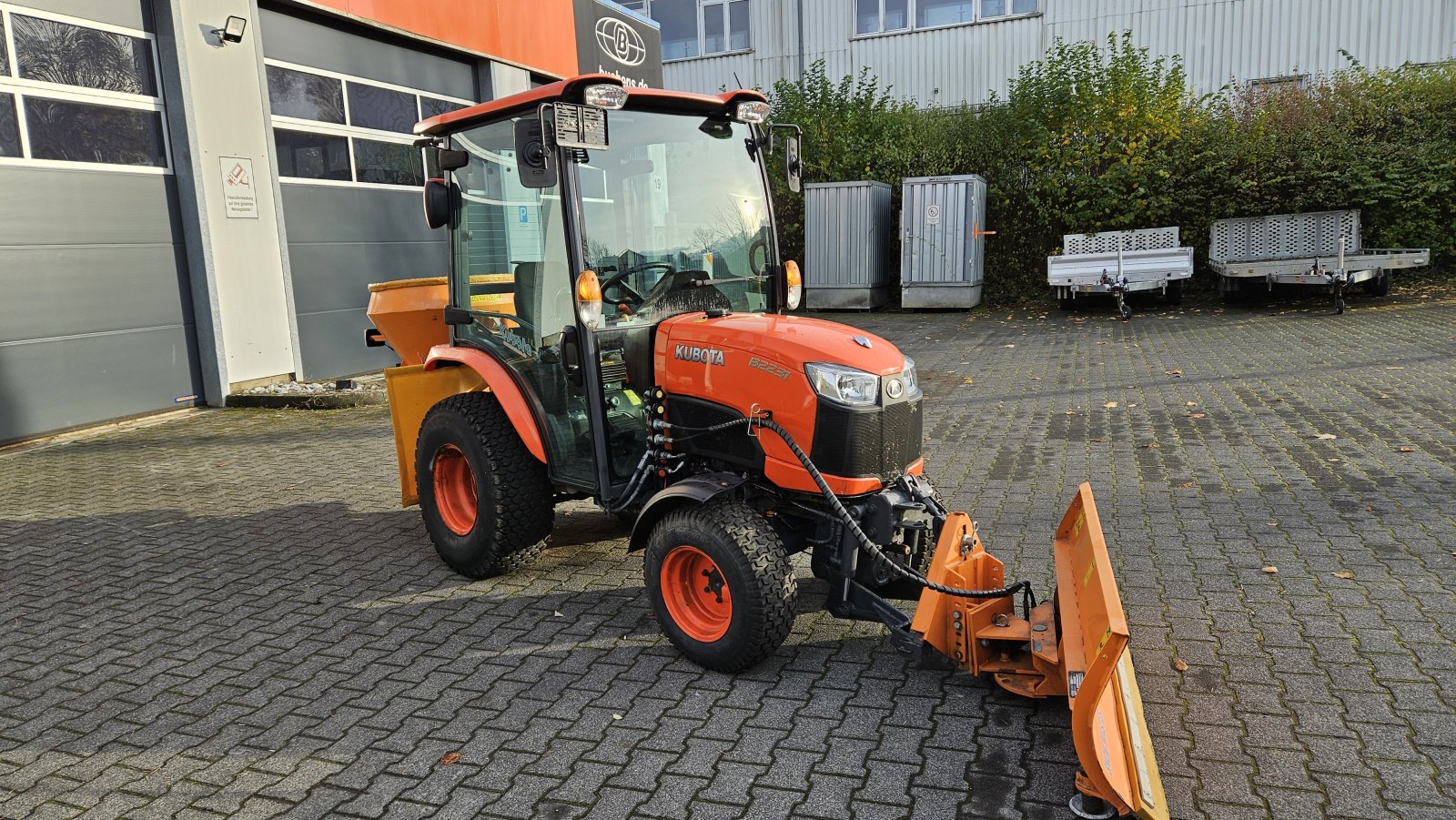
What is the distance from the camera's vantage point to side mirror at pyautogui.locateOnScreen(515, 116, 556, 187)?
375cm

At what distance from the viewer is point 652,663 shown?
3.76 meters

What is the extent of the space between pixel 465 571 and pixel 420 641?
0.69m

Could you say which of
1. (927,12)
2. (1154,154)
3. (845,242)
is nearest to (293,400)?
(845,242)

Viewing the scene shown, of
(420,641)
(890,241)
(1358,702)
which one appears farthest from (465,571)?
(890,241)

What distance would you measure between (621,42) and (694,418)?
14.0 m

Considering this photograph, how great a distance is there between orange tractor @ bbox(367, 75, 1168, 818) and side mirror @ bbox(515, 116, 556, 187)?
0.04ft

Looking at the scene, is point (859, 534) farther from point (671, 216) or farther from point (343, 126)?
point (343, 126)

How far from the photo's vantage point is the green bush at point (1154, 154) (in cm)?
1409

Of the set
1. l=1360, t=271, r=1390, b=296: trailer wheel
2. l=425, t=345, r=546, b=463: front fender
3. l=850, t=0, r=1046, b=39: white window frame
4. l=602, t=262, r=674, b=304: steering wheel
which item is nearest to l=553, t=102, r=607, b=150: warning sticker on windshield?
l=602, t=262, r=674, b=304: steering wheel

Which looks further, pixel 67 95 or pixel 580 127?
pixel 67 95

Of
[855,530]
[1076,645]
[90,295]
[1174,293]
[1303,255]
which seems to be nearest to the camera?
[1076,645]

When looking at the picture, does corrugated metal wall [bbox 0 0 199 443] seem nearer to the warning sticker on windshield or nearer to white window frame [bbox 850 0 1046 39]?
the warning sticker on windshield

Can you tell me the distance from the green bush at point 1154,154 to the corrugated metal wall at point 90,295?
30.8 feet

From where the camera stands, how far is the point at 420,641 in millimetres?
4035
